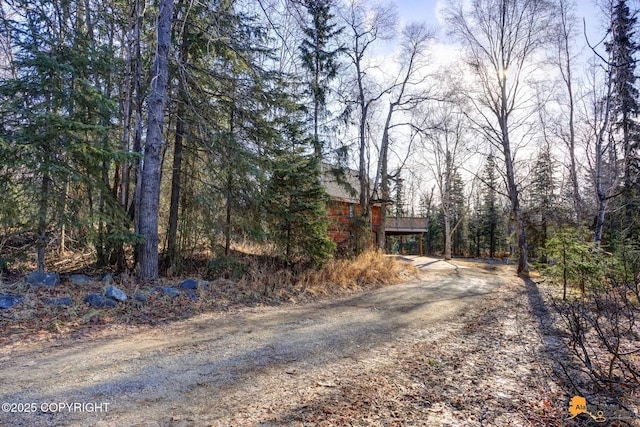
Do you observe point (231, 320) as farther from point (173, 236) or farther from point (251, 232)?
point (173, 236)

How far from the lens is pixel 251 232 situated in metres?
8.26

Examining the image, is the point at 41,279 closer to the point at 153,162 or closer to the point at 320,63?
the point at 153,162

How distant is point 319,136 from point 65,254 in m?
9.44

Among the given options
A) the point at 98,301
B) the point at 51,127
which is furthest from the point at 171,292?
the point at 51,127

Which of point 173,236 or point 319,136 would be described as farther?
point 319,136

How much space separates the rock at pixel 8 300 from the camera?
15.5 feet

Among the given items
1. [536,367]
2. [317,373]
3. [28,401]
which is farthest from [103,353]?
[536,367]

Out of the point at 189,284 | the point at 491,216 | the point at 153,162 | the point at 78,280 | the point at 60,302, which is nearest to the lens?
the point at 60,302

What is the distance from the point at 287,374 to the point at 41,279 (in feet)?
17.8

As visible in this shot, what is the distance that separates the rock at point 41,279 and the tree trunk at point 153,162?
4.95ft

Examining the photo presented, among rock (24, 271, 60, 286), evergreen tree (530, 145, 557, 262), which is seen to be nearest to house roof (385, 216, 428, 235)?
evergreen tree (530, 145, 557, 262)

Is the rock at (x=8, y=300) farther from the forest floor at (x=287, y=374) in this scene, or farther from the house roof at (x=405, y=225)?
the house roof at (x=405, y=225)

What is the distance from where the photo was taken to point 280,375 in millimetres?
3252

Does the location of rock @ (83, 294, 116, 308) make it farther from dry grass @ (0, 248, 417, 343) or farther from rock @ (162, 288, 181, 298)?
rock @ (162, 288, 181, 298)
